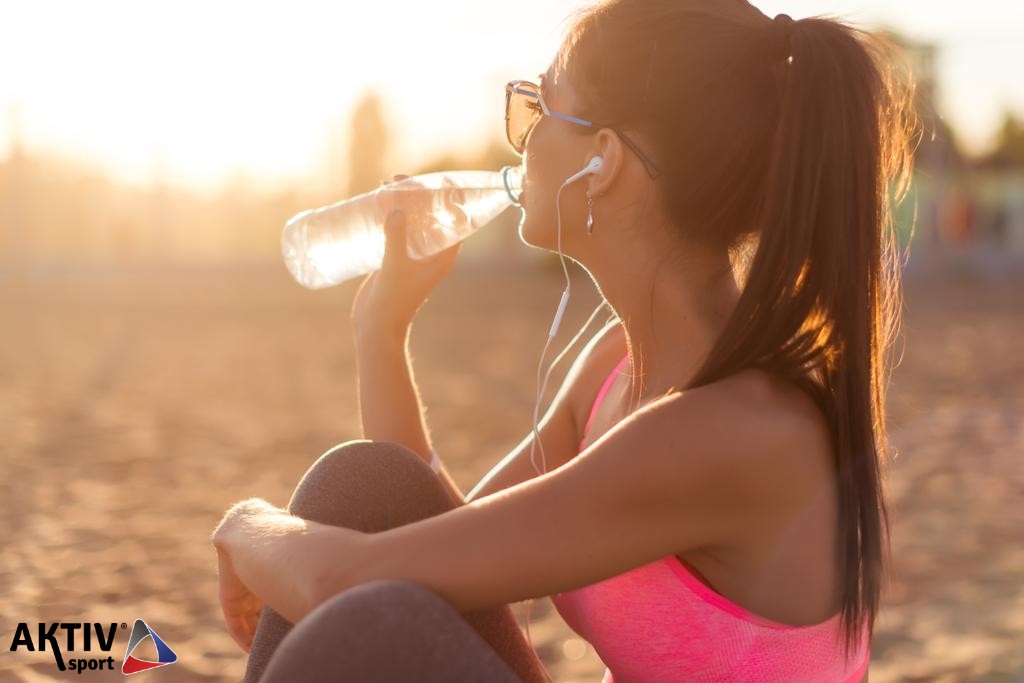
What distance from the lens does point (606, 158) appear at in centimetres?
230

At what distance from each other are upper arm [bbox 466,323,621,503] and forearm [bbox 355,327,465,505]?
143mm

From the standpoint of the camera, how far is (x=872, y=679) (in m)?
4.14

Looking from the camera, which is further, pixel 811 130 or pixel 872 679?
pixel 872 679

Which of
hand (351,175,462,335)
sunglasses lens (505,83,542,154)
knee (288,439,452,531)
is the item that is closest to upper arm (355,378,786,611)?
knee (288,439,452,531)

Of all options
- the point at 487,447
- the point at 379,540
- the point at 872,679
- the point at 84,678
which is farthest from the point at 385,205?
the point at 487,447

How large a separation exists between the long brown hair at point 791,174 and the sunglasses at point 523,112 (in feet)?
0.29

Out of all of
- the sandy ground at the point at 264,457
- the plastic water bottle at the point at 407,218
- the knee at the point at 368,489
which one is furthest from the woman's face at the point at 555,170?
the sandy ground at the point at 264,457

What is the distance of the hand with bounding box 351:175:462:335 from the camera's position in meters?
3.06

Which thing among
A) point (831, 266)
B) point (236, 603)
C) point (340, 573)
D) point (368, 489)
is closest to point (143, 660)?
point (236, 603)

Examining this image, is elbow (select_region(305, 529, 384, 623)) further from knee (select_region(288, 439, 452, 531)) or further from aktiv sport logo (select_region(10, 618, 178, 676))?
aktiv sport logo (select_region(10, 618, 178, 676))

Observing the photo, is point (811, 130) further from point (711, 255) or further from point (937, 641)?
point (937, 641)

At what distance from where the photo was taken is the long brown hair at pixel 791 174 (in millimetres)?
2010

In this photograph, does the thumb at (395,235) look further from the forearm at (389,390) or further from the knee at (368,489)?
the knee at (368,489)

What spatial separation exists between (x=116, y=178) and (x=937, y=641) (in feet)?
206
